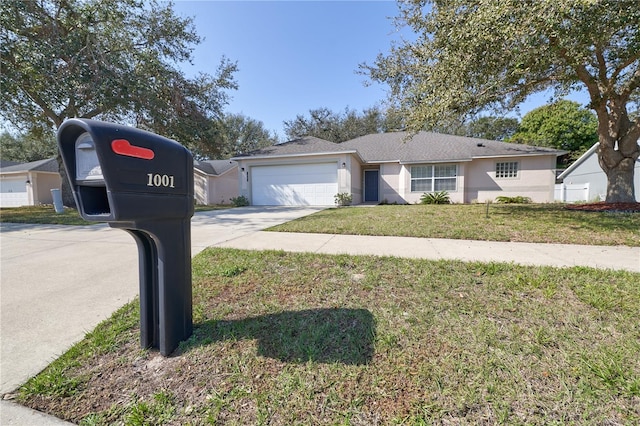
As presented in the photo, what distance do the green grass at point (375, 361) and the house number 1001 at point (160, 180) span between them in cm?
128

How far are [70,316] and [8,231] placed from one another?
7.34 metres

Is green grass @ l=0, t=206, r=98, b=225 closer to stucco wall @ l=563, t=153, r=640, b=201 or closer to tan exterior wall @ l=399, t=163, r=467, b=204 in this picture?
tan exterior wall @ l=399, t=163, r=467, b=204

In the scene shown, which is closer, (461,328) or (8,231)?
(461,328)

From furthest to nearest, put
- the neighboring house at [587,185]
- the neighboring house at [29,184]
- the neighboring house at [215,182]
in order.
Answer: the neighboring house at [215,182] < the neighboring house at [29,184] < the neighboring house at [587,185]

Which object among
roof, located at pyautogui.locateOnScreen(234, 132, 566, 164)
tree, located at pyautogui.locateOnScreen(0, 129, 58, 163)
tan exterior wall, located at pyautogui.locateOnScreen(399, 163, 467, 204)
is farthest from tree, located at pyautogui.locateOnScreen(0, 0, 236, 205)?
tree, located at pyautogui.locateOnScreen(0, 129, 58, 163)

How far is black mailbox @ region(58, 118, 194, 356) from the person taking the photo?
1.42 metres

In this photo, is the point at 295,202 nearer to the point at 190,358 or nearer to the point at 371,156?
the point at 371,156

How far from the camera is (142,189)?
154 centimetres

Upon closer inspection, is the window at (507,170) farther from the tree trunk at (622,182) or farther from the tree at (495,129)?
the tree at (495,129)

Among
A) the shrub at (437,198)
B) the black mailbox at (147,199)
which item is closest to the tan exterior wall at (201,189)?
the shrub at (437,198)

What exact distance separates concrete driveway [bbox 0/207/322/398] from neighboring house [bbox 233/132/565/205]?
856 centimetres

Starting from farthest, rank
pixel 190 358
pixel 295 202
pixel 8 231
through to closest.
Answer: pixel 295 202
pixel 8 231
pixel 190 358

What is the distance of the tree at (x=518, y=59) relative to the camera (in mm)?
4719

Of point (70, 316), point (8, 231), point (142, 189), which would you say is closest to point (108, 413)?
point (142, 189)
